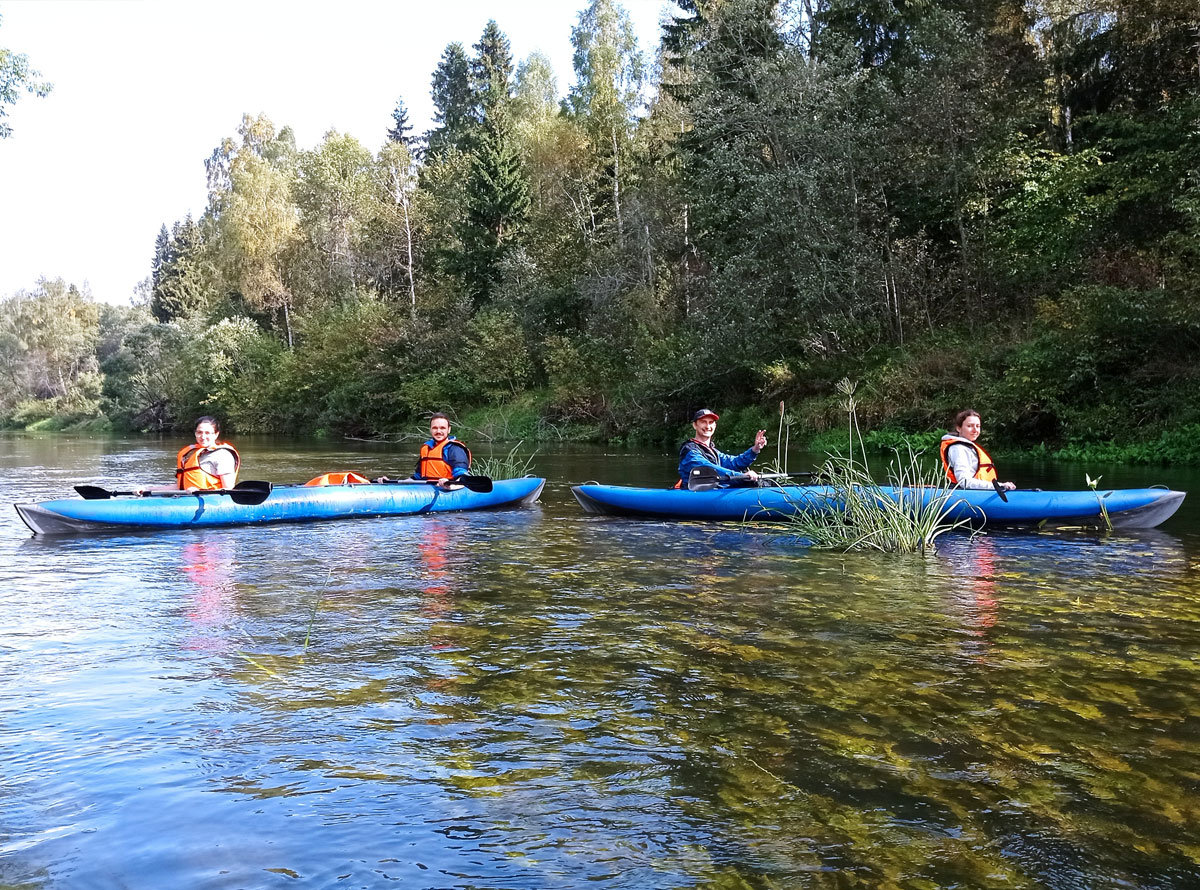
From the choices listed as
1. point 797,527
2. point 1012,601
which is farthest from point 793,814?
point 797,527

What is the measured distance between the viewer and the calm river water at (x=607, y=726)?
293 centimetres

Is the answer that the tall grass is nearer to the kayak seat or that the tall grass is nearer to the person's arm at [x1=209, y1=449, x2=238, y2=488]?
the kayak seat

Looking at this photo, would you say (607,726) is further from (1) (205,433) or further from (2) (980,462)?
(1) (205,433)

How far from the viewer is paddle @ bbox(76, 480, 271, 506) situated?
974 centimetres

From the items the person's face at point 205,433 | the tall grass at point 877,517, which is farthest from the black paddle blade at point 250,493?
the tall grass at point 877,517

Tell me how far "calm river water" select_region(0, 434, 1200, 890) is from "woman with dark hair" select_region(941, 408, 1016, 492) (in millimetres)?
1727

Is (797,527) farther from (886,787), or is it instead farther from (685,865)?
(685,865)

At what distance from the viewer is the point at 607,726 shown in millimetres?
4031

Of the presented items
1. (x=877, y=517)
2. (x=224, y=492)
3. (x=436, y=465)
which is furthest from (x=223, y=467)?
(x=877, y=517)

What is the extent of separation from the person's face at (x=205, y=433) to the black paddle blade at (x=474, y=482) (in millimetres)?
2525

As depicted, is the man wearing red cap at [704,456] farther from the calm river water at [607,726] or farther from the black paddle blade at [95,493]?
the black paddle blade at [95,493]

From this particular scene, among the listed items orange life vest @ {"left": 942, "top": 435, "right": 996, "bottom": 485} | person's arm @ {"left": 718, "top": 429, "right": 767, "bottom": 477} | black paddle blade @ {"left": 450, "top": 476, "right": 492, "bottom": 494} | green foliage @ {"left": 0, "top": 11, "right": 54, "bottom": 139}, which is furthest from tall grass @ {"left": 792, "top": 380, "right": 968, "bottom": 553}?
green foliage @ {"left": 0, "top": 11, "right": 54, "bottom": 139}

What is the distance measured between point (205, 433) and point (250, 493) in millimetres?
702

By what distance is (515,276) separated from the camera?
1315 inches
